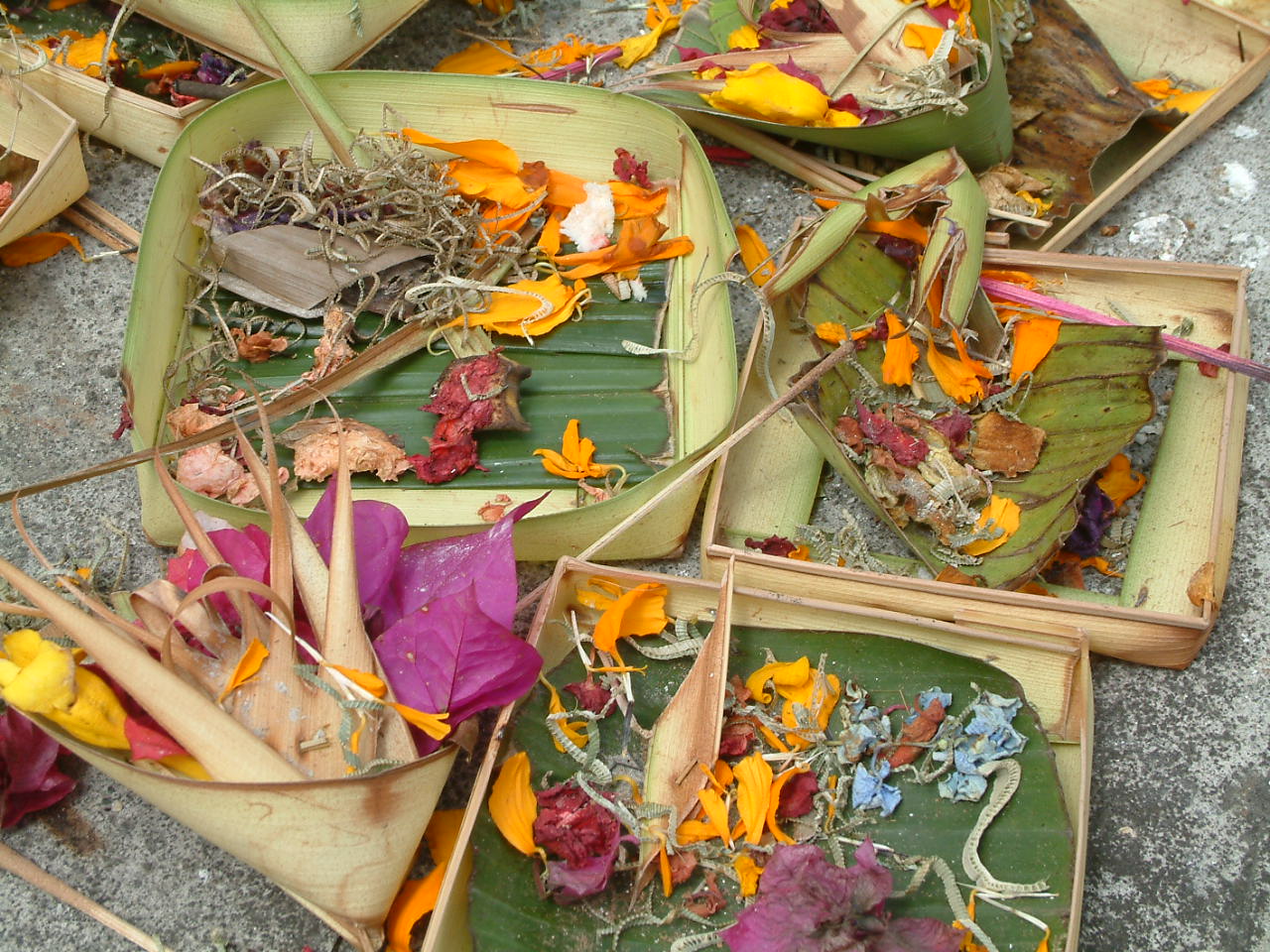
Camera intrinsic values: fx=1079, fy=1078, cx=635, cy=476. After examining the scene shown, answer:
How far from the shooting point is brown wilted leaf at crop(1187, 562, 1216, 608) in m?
1.19

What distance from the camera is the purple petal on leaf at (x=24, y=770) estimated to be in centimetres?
113

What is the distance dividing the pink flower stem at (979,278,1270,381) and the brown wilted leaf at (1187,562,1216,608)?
26 cm

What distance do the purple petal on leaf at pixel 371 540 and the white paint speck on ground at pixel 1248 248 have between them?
1.22 metres

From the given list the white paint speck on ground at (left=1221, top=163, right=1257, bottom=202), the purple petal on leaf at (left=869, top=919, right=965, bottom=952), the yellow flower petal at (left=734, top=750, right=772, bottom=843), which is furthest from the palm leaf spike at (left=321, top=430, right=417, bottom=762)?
the white paint speck on ground at (left=1221, top=163, right=1257, bottom=202)

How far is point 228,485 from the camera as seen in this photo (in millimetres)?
1292

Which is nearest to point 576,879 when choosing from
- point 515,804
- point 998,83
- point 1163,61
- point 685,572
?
point 515,804

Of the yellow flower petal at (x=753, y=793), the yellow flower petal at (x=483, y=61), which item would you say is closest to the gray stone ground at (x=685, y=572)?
the yellow flower petal at (x=753, y=793)

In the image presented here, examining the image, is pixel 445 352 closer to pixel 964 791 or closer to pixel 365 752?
pixel 365 752

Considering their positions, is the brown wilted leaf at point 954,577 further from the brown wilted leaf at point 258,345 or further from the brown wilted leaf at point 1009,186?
the brown wilted leaf at point 258,345

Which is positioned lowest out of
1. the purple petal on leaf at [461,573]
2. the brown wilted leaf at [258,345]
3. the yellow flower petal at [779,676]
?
the yellow flower petal at [779,676]

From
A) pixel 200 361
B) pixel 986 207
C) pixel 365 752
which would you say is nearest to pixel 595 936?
pixel 365 752

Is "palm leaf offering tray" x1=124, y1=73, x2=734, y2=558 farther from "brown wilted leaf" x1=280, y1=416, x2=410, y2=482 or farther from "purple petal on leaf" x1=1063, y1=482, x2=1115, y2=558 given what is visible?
"purple petal on leaf" x1=1063, y1=482, x2=1115, y2=558

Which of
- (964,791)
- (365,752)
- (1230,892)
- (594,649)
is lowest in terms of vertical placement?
(1230,892)

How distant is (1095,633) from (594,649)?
0.55m
